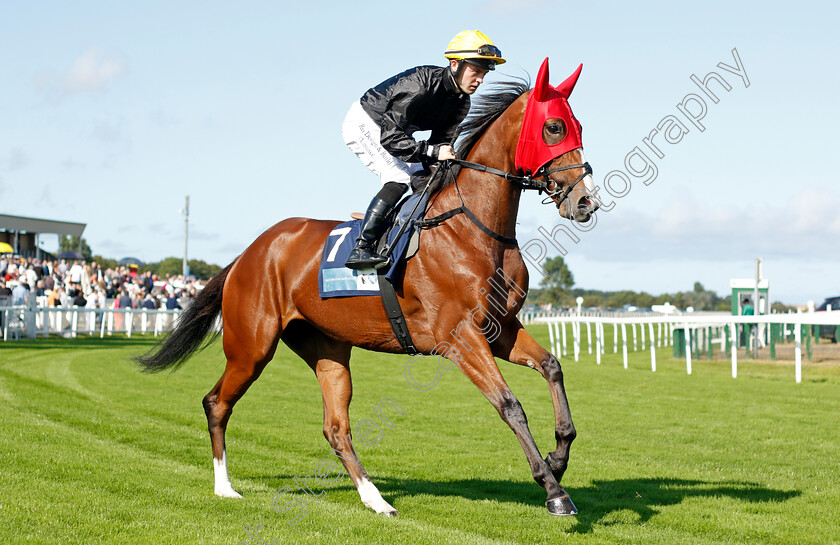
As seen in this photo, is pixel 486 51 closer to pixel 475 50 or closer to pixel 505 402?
pixel 475 50

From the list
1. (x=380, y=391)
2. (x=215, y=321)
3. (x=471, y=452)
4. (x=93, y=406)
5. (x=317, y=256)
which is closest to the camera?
(x=317, y=256)

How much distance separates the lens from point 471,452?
23.9ft

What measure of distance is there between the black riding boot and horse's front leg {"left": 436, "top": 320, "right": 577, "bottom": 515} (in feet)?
2.43

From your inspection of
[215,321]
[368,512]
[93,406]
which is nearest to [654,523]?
[368,512]

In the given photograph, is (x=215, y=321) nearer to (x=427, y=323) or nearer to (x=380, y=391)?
(x=427, y=323)

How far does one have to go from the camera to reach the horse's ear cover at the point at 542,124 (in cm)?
453

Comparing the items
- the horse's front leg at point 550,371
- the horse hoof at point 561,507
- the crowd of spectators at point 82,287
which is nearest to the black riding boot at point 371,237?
the horse's front leg at point 550,371

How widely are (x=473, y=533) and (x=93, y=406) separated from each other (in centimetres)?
644

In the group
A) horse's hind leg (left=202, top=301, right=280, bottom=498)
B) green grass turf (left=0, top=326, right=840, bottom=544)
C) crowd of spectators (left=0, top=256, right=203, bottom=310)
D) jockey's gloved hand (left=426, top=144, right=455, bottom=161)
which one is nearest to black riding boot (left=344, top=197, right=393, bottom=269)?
jockey's gloved hand (left=426, top=144, right=455, bottom=161)

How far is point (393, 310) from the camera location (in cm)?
501

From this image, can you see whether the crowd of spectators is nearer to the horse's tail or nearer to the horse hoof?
the horse's tail

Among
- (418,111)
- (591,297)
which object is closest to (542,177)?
(418,111)

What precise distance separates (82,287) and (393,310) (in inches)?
918

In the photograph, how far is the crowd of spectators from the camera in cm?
2356
